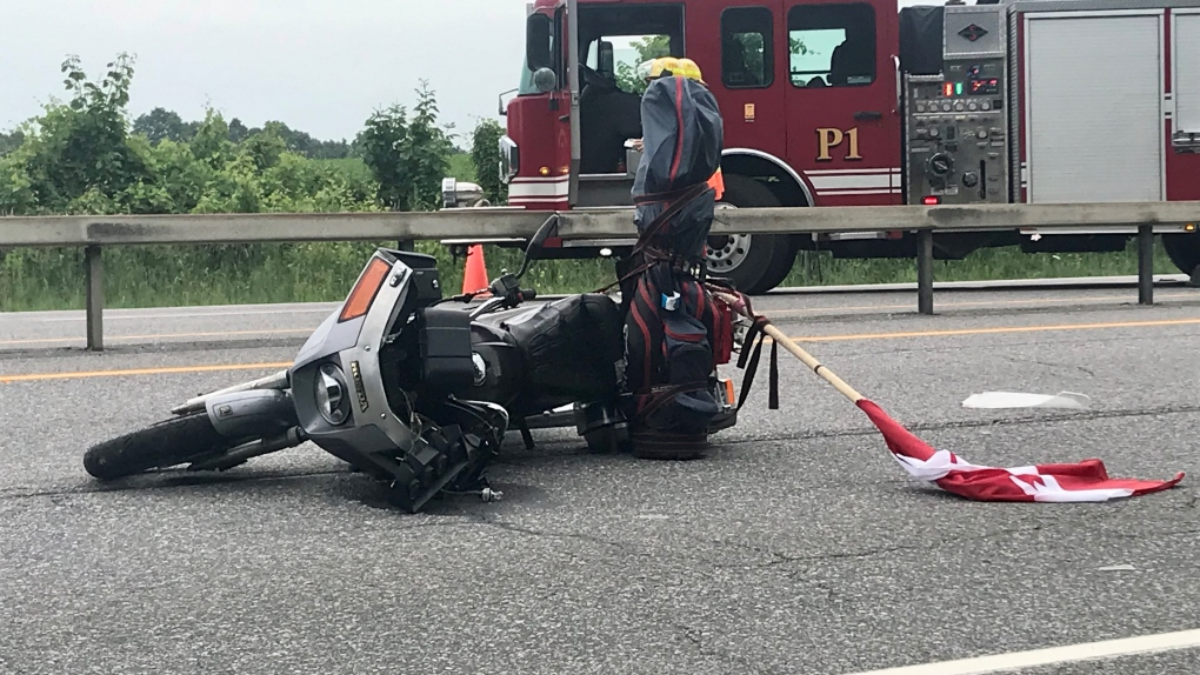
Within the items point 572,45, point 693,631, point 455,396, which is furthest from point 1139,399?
point 572,45

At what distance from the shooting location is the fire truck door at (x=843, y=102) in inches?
597

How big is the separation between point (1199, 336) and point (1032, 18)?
6.97 metres

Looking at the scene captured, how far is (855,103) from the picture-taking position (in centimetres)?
1523

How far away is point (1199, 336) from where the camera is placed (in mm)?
9727

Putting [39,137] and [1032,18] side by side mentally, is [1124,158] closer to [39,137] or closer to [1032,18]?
[1032,18]

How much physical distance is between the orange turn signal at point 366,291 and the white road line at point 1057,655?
2223mm

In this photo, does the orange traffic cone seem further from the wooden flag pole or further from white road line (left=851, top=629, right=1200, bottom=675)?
white road line (left=851, top=629, right=1200, bottom=675)

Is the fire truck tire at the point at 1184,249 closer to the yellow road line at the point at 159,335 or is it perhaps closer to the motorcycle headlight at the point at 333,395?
the yellow road line at the point at 159,335

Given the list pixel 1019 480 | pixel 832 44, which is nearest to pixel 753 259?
pixel 832 44

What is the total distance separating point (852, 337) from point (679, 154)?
4.10m

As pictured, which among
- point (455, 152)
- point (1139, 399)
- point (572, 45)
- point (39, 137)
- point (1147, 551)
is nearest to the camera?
point (1147, 551)

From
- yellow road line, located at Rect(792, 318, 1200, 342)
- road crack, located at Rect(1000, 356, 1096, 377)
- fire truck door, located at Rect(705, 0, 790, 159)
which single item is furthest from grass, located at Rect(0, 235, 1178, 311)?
road crack, located at Rect(1000, 356, 1096, 377)

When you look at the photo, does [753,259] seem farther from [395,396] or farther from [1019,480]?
[395,396]

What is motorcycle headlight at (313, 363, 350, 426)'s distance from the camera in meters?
5.02
